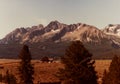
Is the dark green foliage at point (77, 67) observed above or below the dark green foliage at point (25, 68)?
above

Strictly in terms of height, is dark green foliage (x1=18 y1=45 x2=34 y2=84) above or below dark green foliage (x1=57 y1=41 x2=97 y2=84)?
below

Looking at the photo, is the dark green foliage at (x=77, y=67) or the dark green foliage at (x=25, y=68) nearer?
the dark green foliage at (x=77, y=67)

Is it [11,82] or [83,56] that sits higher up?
[83,56]

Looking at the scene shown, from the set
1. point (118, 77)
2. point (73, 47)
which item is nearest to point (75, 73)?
point (73, 47)

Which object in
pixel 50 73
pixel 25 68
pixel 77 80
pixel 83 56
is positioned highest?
pixel 83 56

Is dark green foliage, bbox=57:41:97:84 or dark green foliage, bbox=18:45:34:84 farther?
dark green foliage, bbox=18:45:34:84

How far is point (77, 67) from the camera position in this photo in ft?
124

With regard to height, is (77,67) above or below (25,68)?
above

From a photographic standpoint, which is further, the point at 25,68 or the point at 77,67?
the point at 25,68

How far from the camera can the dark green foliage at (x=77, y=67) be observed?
37.7 m

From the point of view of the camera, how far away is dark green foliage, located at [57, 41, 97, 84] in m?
37.7

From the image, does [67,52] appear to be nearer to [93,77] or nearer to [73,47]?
[73,47]

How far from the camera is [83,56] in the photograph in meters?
38.8

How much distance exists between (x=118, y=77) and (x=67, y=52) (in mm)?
16345
